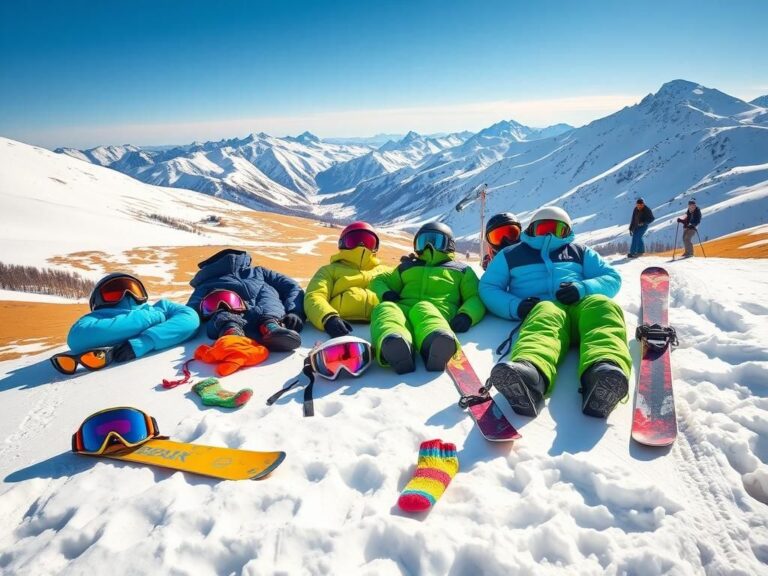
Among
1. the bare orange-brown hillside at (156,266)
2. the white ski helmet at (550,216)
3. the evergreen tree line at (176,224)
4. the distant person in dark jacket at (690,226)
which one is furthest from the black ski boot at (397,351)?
the evergreen tree line at (176,224)

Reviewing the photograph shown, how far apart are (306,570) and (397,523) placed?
602mm

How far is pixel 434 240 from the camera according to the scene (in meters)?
6.49

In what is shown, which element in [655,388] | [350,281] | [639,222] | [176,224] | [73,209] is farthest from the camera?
[176,224]

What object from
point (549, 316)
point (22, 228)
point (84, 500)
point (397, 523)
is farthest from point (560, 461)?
point (22, 228)

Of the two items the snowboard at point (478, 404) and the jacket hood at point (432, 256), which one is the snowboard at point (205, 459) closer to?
the snowboard at point (478, 404)

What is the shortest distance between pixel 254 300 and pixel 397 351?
138 inches

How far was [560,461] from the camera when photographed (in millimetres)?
3074

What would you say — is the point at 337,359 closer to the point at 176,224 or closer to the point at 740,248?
the point at 740,248

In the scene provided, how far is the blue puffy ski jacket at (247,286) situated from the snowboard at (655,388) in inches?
205

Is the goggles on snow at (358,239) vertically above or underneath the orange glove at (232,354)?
above

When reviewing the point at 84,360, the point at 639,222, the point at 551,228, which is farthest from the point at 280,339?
the point at 639,222

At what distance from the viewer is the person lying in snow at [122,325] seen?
597 centimetres

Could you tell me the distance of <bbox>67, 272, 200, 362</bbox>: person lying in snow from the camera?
5969 millimetres

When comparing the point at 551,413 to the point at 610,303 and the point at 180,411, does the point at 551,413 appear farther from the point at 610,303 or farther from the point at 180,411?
the point at 180,411
